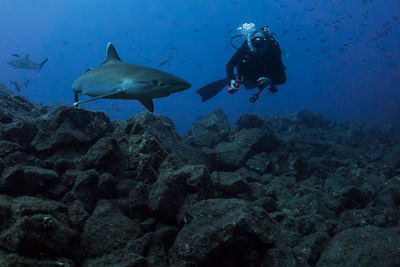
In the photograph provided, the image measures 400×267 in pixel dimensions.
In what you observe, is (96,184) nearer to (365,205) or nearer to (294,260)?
(294,260)

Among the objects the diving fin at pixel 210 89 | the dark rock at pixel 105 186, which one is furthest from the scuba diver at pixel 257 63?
the dark rock at pixel 105 186

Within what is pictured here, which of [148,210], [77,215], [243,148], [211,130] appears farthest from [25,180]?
[211,130]

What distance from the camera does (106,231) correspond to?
2.95m

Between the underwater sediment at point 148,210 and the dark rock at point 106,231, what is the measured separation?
0.01 metres

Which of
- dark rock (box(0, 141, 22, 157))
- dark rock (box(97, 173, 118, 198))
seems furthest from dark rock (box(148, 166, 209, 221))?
dark rock (box(0, 141, 22, 157))

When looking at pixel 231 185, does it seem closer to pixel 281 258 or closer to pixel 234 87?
pixel 281 258

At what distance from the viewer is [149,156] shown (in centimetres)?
434

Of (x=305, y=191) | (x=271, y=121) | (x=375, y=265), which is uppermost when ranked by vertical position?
(x=271, y=121)

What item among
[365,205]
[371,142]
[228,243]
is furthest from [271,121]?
[228,243]

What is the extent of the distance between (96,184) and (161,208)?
1043 mm

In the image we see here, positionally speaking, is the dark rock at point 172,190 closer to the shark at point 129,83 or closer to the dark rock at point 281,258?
the dark rock at point 281,258

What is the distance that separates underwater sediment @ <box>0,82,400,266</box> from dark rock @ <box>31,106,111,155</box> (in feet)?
0.06

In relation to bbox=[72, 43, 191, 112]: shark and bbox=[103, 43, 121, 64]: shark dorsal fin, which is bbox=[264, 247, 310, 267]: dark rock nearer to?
bbox=[72, 43, 191, 112]: shark

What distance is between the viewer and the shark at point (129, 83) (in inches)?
175
